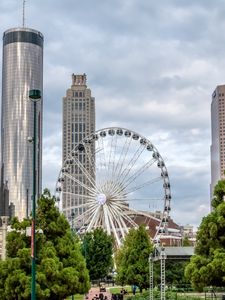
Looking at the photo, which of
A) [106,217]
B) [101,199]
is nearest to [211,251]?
[101,199]

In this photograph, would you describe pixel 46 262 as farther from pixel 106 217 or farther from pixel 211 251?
pixel 106 217

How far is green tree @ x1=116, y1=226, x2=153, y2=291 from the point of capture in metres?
63.0

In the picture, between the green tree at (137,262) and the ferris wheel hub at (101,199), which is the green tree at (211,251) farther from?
the ferris wheel hub at (101,199)

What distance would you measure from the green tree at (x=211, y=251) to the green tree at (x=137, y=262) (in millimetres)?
26936

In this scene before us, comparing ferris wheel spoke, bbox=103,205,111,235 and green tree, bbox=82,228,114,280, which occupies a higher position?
ferris wheel spoke, bbox=103,205,111,235

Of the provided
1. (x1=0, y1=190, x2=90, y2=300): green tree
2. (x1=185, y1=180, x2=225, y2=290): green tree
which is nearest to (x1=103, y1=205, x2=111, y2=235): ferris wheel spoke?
(x1=0, y1=190, x2=90, y2=300): green tree

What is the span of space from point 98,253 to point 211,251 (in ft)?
193

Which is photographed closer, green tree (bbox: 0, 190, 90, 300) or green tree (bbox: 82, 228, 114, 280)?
green tree (bbox: 0, 190, 90, 300)

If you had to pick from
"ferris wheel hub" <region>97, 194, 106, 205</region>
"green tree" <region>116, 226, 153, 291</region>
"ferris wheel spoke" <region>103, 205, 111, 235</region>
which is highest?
"ferris wheel hub" <region>97, 194, 106, 205</region>

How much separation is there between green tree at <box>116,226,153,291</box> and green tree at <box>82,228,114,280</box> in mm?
25986

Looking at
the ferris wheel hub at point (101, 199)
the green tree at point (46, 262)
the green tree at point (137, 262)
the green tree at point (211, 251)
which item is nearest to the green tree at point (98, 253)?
the ferris wheel hub at point (101, 199)

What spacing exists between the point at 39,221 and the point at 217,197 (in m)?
10.2

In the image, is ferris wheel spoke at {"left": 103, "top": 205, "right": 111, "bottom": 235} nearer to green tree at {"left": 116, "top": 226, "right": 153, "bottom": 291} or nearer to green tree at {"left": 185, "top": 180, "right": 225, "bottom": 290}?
green tree at {"left": 116, "top": 226, "right": 153, "bottom": 291}

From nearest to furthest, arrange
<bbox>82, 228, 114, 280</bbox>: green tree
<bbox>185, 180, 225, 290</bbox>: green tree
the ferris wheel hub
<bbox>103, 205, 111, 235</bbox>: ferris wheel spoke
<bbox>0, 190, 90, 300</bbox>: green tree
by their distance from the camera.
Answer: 1. <bbox>185, 180, 225, 290</bbox>: green tree
2. <bbox>0, 190, 90, 300</bbox>: green tree
3. <bbox>82, 228, 114, 280</bbox>: green tree
4. the ferris wheel hub
5. <bbox>103, 205, 111, 235</bbox>: ferris wheel spoke
